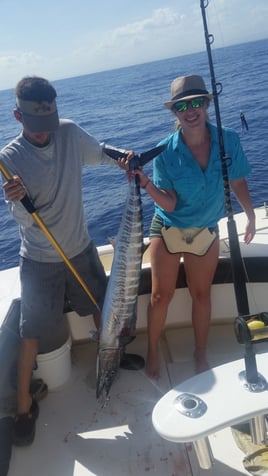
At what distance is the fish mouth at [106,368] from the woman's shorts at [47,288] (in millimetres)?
353

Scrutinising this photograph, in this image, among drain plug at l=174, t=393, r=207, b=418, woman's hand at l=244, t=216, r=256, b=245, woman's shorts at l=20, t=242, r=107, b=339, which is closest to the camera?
drain plug at l=174, t=393, r=207, b=418

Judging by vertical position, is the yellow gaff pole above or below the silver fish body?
above

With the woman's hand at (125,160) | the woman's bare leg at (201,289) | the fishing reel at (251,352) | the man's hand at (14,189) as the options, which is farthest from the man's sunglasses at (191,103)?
the fishing reel at (251,352)

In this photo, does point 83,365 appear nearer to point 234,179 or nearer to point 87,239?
point 87,239

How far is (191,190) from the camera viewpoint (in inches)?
→ 98.1

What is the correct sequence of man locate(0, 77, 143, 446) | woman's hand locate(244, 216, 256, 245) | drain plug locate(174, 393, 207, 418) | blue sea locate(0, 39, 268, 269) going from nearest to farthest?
drain plug locate(174, 393, 207, 418) → man locate(0, 77, 143, 446) → woman's hand locate(244, 216, 256, 245) → blue sea locate(0, 39, 268, 269)

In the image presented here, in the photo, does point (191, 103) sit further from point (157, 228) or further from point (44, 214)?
point (44, 214)

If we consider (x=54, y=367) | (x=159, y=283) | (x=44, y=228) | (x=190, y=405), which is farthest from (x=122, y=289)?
(x=190, y=405)

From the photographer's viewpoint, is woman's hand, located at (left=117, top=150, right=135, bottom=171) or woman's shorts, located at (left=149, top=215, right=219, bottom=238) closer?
woman's hand, located at (left=117, top=150, right=135, bottom=171)

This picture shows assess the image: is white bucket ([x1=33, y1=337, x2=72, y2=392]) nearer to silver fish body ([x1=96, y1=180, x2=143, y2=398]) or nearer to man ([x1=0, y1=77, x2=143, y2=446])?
man ([x1=0, y1=77, x2=143, y2=446])

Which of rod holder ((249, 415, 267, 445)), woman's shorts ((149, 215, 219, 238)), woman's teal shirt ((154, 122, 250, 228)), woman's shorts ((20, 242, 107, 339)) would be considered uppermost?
woman's teal shirt ((154, 122, 250, 228))

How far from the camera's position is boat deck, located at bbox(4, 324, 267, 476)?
2.29 metres

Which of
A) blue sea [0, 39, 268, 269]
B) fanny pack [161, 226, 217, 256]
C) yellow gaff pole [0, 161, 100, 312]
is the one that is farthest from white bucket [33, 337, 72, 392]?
blue sea [0, 39, 268, 269]

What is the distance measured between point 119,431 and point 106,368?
37cm
